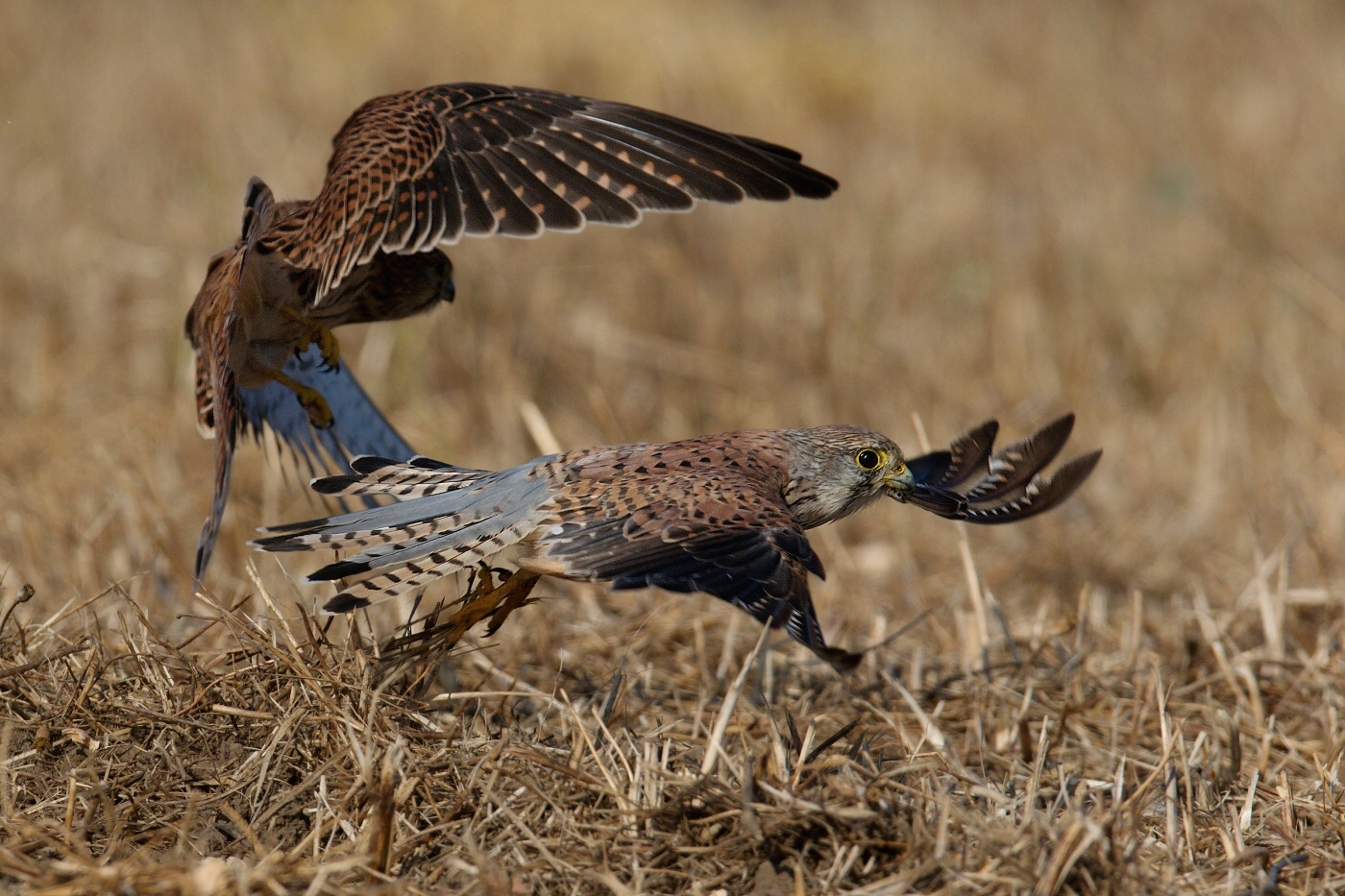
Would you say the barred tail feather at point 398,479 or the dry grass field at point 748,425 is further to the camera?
the barred tail feather at point 398,479

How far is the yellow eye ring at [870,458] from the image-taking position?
3268 mm

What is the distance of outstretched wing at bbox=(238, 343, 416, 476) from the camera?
13.8 feet

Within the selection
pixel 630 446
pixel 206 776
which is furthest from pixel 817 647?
pixel 206 776

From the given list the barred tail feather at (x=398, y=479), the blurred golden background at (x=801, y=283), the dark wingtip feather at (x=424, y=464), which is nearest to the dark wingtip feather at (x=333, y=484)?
the barred tail feather at (x=398, y=479)

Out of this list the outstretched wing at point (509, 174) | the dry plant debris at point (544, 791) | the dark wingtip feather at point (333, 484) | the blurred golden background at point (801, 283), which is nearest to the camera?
the dry plant debris at point (544, 791)

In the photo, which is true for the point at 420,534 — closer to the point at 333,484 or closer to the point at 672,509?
the point at 333,484

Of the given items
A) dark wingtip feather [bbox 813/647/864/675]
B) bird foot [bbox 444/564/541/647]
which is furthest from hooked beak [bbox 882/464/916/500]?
dark wingtip feather [bbox 813/647/864/675]

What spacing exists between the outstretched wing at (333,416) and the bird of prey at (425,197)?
0.22 m

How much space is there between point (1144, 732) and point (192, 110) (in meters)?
6.67

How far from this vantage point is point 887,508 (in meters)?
5.44

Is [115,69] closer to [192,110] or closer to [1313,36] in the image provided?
[192,110]

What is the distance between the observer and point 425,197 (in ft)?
11.4

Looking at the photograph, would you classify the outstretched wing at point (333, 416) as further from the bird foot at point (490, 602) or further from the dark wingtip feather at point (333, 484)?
the bird foot at point (490, 602)

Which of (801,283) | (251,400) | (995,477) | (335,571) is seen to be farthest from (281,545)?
(801,283)
